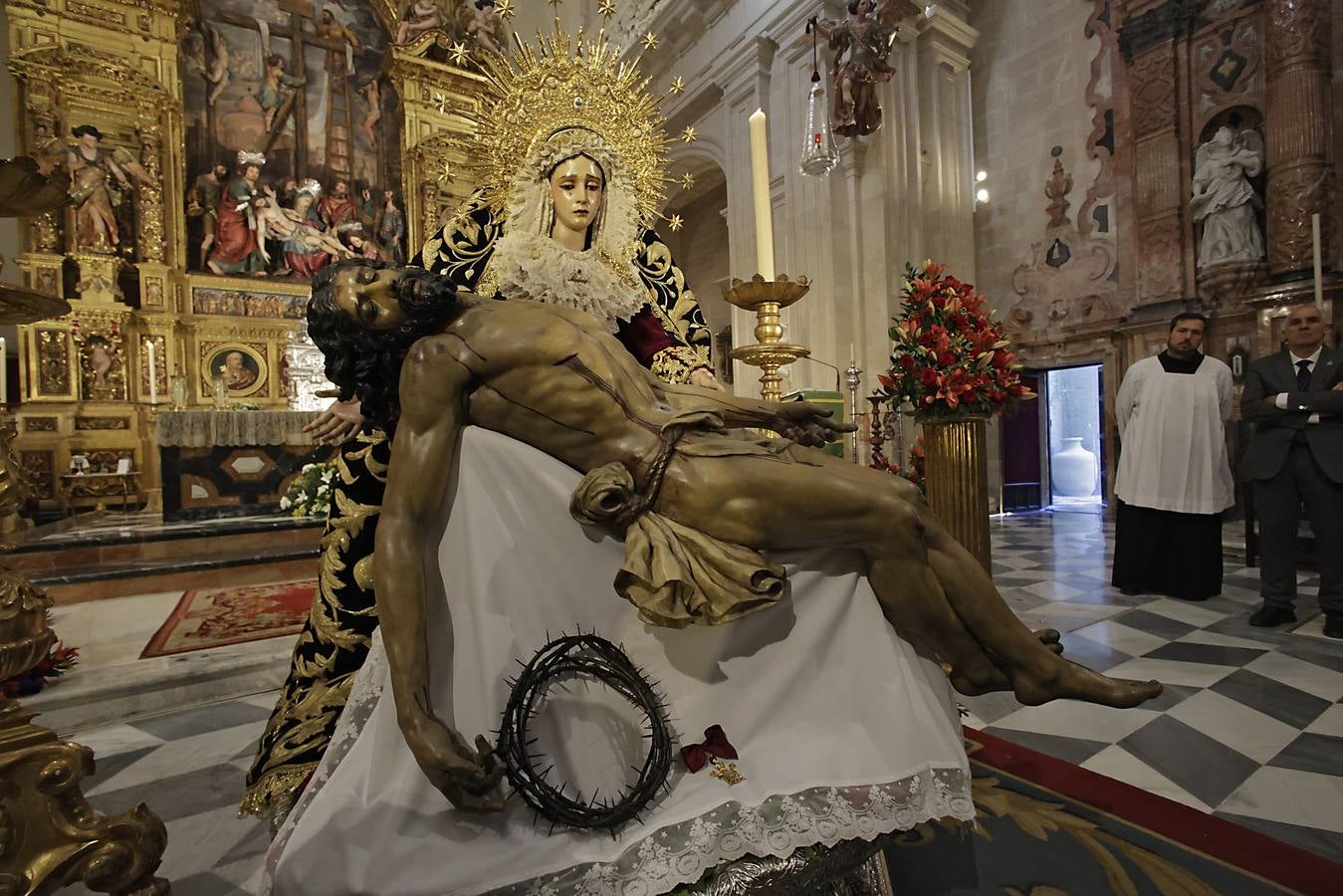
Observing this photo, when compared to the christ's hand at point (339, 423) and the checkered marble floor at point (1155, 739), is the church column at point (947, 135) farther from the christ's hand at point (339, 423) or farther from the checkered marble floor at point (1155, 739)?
the christ's hand at point (339, 423)

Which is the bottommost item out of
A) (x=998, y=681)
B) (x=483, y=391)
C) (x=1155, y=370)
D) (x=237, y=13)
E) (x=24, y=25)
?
(x=998, y=681)

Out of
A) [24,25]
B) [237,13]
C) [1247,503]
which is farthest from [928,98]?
[24,25]

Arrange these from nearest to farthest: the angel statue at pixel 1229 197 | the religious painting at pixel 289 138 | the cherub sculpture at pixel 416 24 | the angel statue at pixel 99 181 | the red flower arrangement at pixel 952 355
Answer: the red flower arrangement at pixel 952 355
the angel statue at pixel 1229 197
the angel statue at pixel 99 181
the religious painting at pixel 289 138
the cherub sculpture at pixel 416 24

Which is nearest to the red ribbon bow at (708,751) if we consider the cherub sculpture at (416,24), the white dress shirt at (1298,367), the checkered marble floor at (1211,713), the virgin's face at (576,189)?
the checkered marble floor at (1211,713)

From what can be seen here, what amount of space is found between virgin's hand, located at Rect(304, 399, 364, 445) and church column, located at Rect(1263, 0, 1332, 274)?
28.9 ft

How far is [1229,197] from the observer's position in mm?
6766

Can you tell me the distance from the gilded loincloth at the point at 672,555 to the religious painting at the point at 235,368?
10.4 meters

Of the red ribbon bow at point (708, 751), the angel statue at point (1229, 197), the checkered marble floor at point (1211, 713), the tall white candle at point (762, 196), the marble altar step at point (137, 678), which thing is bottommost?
the checkered marble floor at point (1211, 713)

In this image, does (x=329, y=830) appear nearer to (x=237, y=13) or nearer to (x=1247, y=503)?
(x=1247, y=503)

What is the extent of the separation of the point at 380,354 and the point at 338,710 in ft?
3.47

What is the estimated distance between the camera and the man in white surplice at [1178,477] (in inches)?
150

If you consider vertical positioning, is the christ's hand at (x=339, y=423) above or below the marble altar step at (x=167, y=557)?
above

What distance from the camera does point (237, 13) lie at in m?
9.78

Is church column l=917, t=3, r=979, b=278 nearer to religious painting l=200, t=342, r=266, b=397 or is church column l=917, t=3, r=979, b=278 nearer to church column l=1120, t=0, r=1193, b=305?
church column l=1120, t=0, r=1193, b=305
